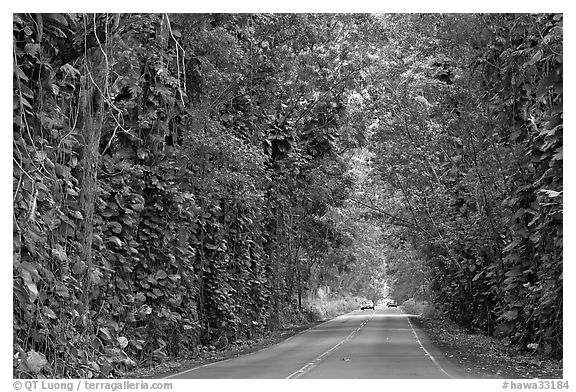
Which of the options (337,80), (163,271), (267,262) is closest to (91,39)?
(163,271)

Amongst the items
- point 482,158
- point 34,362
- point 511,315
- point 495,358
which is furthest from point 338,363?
point 34,362

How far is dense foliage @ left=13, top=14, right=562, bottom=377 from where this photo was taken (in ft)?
37.7

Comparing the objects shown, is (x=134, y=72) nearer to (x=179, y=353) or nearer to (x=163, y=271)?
(x=163, y=271)

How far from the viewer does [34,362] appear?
10109 mm

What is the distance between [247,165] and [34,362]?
40.4ft

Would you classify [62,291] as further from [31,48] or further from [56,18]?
[56,18]

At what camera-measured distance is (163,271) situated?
1759 cm

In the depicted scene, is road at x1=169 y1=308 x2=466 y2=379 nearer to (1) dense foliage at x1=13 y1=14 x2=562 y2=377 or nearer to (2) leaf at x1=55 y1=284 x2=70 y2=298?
(1) dense foliage at x1=13 y1=14 x2=562 y2=377

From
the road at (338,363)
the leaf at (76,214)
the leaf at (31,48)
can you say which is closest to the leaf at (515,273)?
the road at (338,363)

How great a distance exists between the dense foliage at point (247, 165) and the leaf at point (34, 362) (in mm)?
26

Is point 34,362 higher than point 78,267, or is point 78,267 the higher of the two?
point 78,267

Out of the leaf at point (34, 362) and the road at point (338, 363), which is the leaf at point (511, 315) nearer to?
the road at point (338, 363)

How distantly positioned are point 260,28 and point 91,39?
13.1 metres

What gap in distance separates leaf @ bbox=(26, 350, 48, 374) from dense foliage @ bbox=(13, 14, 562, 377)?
26mm
